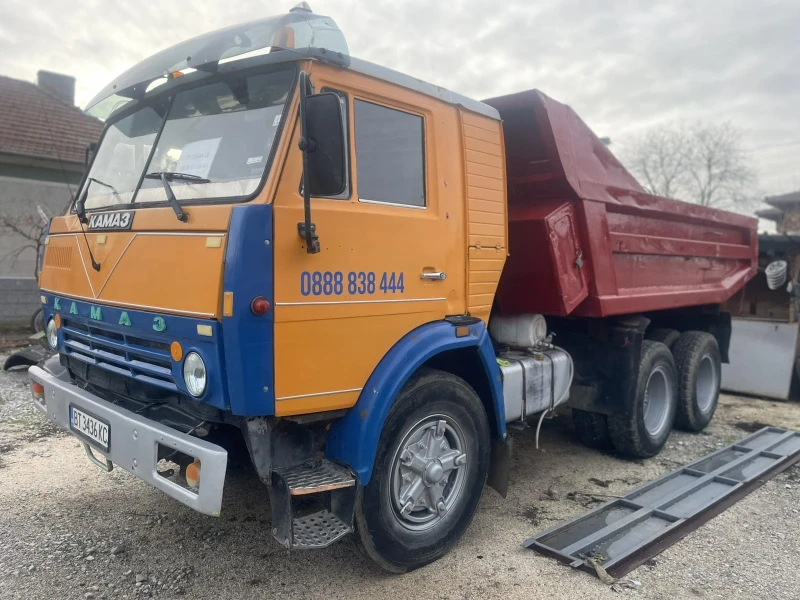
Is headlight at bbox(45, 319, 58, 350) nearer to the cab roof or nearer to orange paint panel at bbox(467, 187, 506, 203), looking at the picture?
the cab roof

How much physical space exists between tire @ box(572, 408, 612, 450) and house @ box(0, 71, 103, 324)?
9.53 metres

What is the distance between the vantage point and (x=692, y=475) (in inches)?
194

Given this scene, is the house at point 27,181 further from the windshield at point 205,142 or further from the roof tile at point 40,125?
the windshield at point 205,142

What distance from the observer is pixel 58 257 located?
378 cm

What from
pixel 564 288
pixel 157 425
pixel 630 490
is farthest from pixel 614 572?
pixel 157 425

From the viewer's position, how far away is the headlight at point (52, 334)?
12.7ft

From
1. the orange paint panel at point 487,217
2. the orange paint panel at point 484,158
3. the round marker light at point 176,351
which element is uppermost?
the orange paint panel at point 484,158

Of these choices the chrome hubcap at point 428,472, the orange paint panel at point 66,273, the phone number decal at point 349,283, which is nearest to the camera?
the phone number decal at point 349,283

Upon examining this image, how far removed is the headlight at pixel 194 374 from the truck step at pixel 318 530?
2.40 ft

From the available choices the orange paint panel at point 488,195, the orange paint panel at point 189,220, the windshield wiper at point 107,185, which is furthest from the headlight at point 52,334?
the orange paint panel at point 488,195

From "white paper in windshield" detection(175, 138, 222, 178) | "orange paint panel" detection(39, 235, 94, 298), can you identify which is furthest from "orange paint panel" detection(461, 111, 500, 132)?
"orange paint panel" detection(39, 235, 94, 298)

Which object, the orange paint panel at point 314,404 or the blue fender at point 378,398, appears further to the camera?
the blue fender at point 378,398

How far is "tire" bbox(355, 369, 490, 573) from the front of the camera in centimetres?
314

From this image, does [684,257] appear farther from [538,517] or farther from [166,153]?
[166,153]
